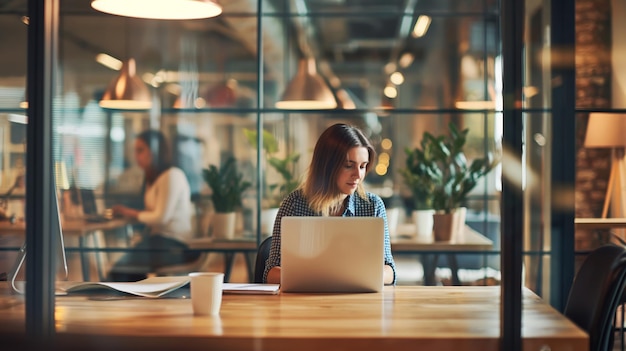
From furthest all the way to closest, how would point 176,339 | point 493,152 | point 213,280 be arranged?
point 493,152, point 213,280, point 176,339

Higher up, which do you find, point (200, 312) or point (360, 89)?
point (360, 89)

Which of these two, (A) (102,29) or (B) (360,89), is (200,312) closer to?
(B) (360,89)

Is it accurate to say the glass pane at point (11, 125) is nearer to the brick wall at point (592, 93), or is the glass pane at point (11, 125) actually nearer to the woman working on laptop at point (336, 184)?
the woman working on laptop at point (336, 184)

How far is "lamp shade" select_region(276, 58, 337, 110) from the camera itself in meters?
5.56

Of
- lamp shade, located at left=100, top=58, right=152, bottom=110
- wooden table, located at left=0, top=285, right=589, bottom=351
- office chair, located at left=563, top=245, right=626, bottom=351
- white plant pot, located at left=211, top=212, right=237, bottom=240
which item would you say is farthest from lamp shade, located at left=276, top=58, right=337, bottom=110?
office chair, located at left=563, top=245, right=626, bottom=351

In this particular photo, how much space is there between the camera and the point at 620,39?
5.28 metres

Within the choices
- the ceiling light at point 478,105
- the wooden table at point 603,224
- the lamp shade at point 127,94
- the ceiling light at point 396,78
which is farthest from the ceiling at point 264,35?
the wooden table at point 603,224

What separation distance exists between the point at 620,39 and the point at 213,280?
4.03 meters

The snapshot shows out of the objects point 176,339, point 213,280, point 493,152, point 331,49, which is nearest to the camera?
point 176,339

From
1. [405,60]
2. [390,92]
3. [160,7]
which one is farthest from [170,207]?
[160,7]

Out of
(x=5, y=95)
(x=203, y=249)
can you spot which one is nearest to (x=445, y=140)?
(x=203, y=249)

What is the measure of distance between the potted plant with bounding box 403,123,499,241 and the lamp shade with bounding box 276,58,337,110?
75cm

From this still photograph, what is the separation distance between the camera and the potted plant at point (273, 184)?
5.55m

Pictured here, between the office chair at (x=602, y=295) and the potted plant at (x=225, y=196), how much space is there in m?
3.44
